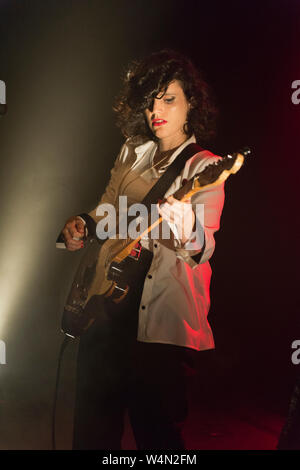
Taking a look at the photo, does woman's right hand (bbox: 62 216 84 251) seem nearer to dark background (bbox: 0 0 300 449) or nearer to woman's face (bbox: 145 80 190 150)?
woman's face (bbox: 145 80 190 150)

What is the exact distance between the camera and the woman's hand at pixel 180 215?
1790mm

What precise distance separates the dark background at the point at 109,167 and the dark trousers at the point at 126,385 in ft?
2.75

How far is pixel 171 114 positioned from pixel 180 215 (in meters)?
0.63

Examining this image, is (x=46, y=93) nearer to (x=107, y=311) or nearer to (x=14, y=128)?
(x=14, y=128)

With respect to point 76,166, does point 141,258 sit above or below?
below

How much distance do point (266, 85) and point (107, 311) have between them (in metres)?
1.59

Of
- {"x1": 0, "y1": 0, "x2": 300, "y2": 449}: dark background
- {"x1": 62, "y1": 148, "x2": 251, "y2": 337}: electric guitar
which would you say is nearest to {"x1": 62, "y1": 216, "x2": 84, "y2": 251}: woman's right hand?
{"x1": 62, "y1": 148, "x2": 251, "y2": 337}: electric guitar

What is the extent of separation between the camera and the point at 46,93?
3.05 metres

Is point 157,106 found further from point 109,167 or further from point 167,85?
point 109,167

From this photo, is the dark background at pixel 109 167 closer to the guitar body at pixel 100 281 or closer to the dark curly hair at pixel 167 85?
the dark curly hair at pixel 167 85

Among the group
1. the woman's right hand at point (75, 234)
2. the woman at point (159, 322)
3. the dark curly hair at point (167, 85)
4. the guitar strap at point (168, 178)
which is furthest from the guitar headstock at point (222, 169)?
the woman's right hand at point (75, 234)
